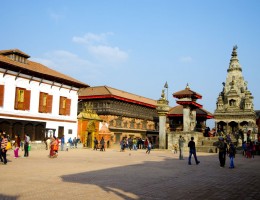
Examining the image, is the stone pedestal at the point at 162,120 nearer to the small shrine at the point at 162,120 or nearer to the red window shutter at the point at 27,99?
the small shrine at the point at 162,120

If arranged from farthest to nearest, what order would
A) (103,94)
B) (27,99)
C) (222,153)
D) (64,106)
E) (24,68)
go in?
(103,94)
(64,106)
(27,99)
(24,68)
(222,153)

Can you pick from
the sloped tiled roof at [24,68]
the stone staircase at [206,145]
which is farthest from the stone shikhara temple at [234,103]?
A: the sloped tiled roof at [24,68]

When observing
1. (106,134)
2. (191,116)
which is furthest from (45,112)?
(191,116)

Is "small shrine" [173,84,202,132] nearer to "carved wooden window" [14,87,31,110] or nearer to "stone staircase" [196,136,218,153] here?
"stone staircase" [196,136,218,153]

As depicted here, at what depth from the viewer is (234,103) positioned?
62.4m

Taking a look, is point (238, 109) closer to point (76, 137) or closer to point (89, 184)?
point (76, 137)

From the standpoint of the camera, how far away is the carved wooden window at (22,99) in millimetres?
28406

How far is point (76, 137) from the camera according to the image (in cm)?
3606

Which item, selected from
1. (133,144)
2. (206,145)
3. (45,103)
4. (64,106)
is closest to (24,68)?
(45,103)

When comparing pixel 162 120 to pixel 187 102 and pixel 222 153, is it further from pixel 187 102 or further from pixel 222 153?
pixel 222 153

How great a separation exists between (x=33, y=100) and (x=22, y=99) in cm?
147

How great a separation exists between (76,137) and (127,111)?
52.8ft

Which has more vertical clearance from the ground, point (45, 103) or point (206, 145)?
point (45, 103)

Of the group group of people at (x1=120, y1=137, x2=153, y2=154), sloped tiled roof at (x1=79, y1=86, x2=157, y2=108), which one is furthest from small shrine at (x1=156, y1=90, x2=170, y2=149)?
sloped tiled roof at (x1=79, y1=86, x2=157, y2=108)
